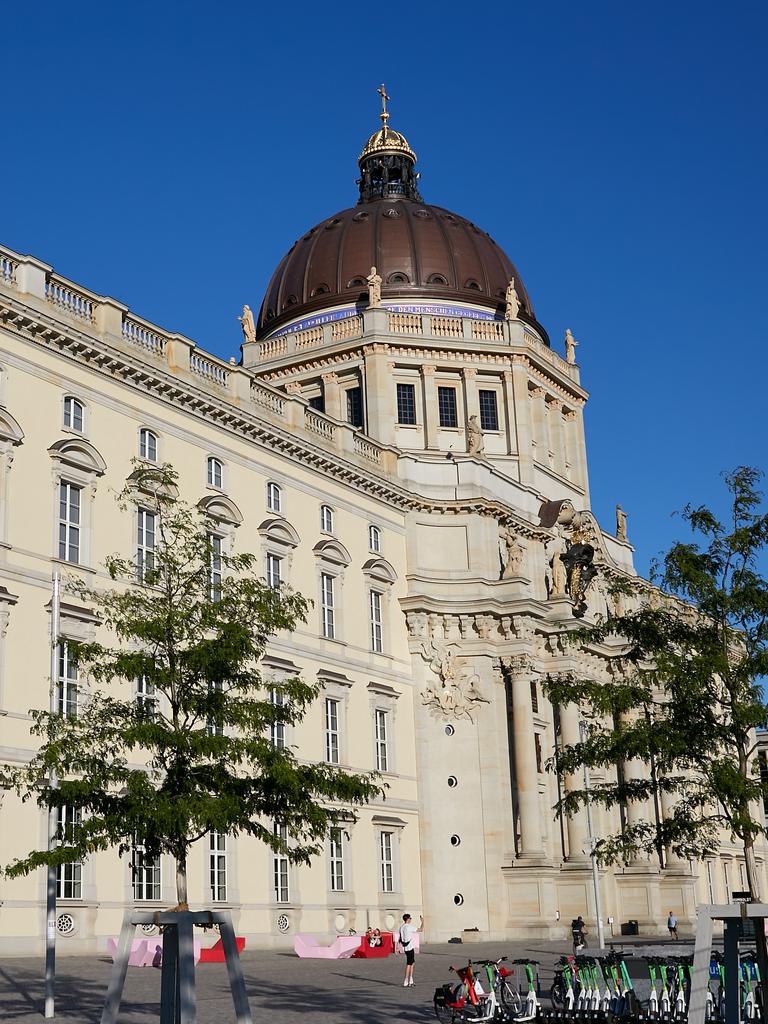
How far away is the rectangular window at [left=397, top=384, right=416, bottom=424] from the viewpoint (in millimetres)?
63562

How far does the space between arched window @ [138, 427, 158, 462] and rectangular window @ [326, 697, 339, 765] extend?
443 inches

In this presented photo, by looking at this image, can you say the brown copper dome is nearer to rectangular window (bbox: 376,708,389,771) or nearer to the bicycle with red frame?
rectangular window (bbox: 376,708,389,771)

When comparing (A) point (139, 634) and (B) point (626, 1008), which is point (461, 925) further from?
(A) point (139, 634)

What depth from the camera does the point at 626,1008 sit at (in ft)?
68.3

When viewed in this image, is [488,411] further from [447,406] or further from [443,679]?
[443,679]

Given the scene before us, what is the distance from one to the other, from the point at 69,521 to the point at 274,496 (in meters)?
10.6

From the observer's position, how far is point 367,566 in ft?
166

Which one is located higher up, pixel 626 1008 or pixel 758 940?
pixel 758 940

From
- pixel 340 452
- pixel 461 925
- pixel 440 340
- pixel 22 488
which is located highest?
pixel 440 340

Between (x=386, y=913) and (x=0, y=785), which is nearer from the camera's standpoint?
(x=0, y=785)

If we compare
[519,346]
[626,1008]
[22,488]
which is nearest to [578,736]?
[519,346]

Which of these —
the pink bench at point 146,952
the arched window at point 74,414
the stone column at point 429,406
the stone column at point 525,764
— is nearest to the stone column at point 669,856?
the stone column at point 525,764

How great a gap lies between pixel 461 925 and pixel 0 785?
913 inches

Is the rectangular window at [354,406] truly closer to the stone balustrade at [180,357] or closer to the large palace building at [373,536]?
the large palace building at [373,536]
